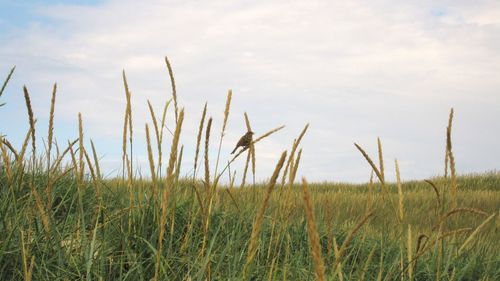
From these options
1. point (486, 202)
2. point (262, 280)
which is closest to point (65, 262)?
point (262, 280)

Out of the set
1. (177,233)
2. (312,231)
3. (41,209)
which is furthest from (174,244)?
(312,231)

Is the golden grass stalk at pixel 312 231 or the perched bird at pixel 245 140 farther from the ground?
the perched bird at pixel 245 140

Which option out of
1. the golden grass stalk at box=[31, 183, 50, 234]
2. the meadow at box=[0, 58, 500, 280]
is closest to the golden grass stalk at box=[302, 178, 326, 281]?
the meadow at box=[0, 58, 500, 280]

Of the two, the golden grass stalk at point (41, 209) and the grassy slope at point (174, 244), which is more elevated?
the golden grass stalk at point (41, 209)

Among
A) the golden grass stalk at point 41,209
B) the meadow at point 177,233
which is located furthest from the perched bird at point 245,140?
the golden grass stalk at point 41,209

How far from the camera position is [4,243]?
8.98 feet

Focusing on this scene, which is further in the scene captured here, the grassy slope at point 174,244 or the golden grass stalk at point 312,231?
the grassy slope at point 174,244

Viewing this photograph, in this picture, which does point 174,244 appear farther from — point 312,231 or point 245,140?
point 312,231

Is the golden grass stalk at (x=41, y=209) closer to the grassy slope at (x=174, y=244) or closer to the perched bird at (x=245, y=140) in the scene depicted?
the grassy slope at (x=174, y=244)

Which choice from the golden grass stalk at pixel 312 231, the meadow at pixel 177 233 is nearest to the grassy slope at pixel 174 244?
the meadow at pixel 177 233

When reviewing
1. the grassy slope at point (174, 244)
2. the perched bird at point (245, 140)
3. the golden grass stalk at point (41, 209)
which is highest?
the perched bird at point (245, 140)

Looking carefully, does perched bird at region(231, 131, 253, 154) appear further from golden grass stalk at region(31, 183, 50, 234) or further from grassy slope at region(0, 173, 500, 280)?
golden grass stalk at region(31, 183, 50, 234)

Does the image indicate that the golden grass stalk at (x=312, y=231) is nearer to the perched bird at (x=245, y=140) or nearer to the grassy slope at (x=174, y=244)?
the grassy slope at (x=174, y=244)

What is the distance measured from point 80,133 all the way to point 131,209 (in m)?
0.71
